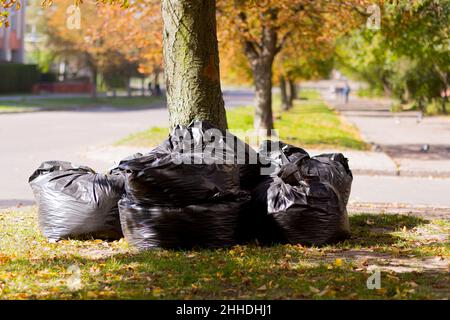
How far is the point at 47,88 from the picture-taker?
2111 inches

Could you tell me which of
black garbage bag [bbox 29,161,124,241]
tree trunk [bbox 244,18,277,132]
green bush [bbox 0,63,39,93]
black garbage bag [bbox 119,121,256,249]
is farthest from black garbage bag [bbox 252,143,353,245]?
green bush [bbox 0,63,39,93]

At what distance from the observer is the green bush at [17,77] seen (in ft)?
157

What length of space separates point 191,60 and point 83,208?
74.8 inches

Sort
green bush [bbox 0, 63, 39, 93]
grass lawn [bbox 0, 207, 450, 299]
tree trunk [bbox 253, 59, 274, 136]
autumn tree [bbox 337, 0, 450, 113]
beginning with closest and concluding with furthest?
1. grass lawn [bbox 0, 207, 450, 299]
2. autumn tree [bbox 337, 0, 450, 113]
3. tree trunk [bbox 253, 59, 274, 136]
4. green bush [bbox 0, 63, 39, 93]

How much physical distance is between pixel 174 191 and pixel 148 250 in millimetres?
558

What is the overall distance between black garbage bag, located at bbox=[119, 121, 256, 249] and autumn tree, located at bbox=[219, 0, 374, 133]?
1096cm

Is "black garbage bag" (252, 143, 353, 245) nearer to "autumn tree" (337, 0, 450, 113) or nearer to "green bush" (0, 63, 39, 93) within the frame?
"autumn tree" (337, 0, 450, 113)

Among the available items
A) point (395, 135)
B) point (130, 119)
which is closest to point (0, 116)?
point (130, 119)

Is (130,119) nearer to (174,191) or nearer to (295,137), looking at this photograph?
(295,137)

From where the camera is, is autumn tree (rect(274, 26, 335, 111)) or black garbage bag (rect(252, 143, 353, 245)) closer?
black garbage bag (rect(252, 143, 353, 245))

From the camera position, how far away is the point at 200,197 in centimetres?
733

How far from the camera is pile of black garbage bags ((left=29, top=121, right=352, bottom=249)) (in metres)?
7.30

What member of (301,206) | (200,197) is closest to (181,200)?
(200,197)

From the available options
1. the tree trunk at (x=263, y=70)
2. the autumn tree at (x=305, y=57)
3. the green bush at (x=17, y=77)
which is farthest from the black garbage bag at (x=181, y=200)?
the green bush at (x=17, y=77)
